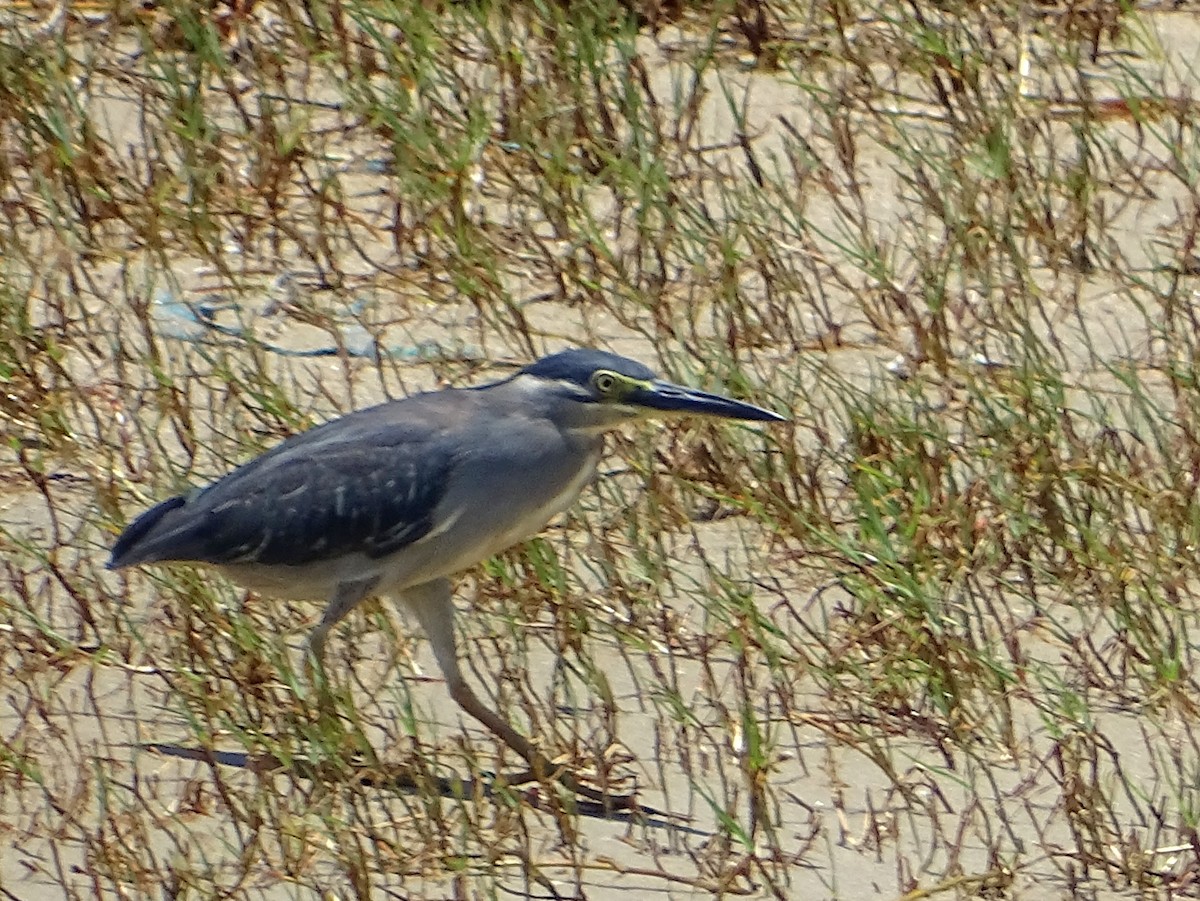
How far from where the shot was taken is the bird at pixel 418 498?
441 centimetres

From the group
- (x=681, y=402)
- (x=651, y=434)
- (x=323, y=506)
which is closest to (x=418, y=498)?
(x=323, y=506)

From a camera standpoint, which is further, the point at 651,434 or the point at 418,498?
the point at 651,434

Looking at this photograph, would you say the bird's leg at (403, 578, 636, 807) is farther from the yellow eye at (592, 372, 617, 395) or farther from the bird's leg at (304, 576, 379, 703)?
the yellow eye at (592, 372, 617, 395)

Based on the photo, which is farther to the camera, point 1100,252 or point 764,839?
point 1100,252

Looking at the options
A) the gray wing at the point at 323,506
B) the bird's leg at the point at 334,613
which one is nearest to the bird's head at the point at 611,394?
the gray wing at the point at 323,506

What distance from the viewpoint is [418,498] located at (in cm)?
440

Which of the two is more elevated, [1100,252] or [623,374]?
[1100,252]

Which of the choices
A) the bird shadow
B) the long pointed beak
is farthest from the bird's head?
the bird shadow

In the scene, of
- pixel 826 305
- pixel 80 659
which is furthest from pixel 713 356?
pixel 80 659

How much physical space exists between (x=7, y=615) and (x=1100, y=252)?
3.09m

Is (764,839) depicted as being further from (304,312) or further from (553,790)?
(304,312)

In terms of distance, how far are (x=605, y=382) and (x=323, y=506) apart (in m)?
0.59

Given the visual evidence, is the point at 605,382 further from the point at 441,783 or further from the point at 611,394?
the point at 441,783

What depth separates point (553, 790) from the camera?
4055mm
